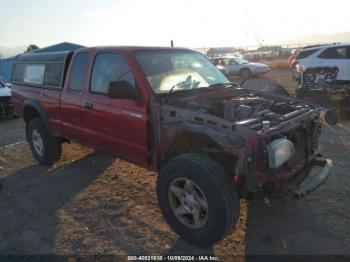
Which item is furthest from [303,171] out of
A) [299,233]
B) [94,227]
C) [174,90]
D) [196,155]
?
[94,227]

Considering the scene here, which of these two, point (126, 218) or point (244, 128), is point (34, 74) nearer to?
point (126, 218)

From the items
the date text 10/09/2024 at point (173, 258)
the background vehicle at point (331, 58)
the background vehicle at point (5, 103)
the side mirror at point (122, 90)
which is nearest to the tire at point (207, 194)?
the date text 10/09/2024 at point (173, 258)

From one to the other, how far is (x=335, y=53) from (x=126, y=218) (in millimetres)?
11845

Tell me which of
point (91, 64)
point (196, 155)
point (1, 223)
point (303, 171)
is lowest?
point (1, 223)

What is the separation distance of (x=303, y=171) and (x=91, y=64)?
3.00 meters

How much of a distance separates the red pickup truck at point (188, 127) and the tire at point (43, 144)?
41 cm

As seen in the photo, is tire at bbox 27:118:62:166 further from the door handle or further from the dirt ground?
the door handle

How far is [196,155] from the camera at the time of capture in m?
3.66

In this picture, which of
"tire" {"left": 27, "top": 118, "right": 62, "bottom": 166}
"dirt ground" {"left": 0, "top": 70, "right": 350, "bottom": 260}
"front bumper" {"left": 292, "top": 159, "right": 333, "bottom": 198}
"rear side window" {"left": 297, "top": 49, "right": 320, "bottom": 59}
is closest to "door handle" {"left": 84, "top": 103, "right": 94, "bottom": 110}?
"dirt ground" {"left": 0, "top": 70, "right": 350, "bottom": 260}

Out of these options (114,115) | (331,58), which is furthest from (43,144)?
(331,58)

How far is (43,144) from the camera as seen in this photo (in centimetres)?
626

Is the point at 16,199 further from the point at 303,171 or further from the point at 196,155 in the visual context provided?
the point at 303,171

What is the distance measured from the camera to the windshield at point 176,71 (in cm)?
440

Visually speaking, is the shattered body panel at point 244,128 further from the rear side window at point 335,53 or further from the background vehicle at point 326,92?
the rear side window at point 335,53
